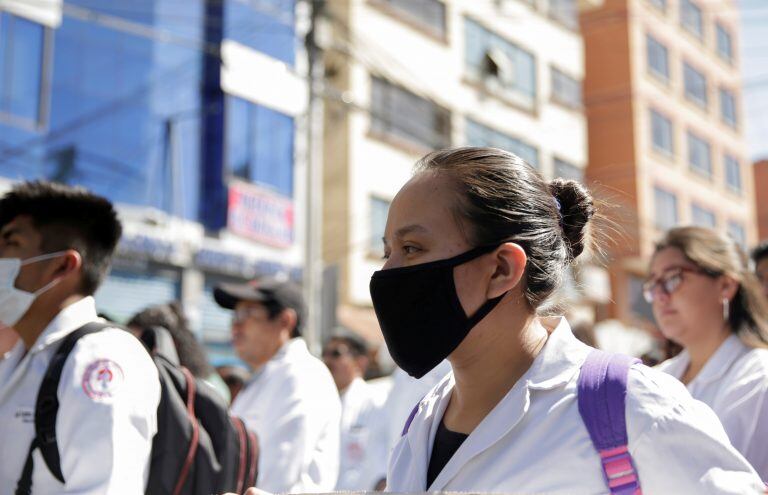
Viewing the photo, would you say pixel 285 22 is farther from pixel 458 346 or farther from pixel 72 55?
pixel 458 346

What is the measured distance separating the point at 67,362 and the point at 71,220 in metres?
0.69

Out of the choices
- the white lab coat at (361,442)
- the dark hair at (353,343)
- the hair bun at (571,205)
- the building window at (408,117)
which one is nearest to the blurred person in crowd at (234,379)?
the dark hair at (353,343)

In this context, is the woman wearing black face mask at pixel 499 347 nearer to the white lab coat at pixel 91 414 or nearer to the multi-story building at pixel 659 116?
the white lab coat at pixel 91 414

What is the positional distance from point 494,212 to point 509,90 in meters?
22.8

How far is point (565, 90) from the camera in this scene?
27094 mm

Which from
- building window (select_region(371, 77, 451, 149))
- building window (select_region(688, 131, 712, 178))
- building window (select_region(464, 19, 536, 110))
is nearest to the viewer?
building window (select_region(371, 77, 451, 149))

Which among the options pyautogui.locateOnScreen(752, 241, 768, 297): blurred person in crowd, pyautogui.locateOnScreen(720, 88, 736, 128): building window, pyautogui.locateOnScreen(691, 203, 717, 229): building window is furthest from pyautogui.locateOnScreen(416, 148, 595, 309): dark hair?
pyautogui.locateOnScreen(720, 88, 736, 128): building window

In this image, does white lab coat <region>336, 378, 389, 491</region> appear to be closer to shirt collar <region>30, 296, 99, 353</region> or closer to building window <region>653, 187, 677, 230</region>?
shirt collar <region>30, 296, 99, 353</region>

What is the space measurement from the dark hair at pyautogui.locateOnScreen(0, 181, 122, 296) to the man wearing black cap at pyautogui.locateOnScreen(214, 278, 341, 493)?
1.54 m

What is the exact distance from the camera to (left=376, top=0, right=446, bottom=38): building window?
21.0m

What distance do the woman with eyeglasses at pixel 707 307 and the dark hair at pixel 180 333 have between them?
254 centimetres

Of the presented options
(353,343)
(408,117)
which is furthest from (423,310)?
(408,117)

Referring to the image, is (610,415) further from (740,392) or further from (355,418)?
(355,418)

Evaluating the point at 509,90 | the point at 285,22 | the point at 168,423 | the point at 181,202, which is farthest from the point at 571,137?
the point at 168,423
